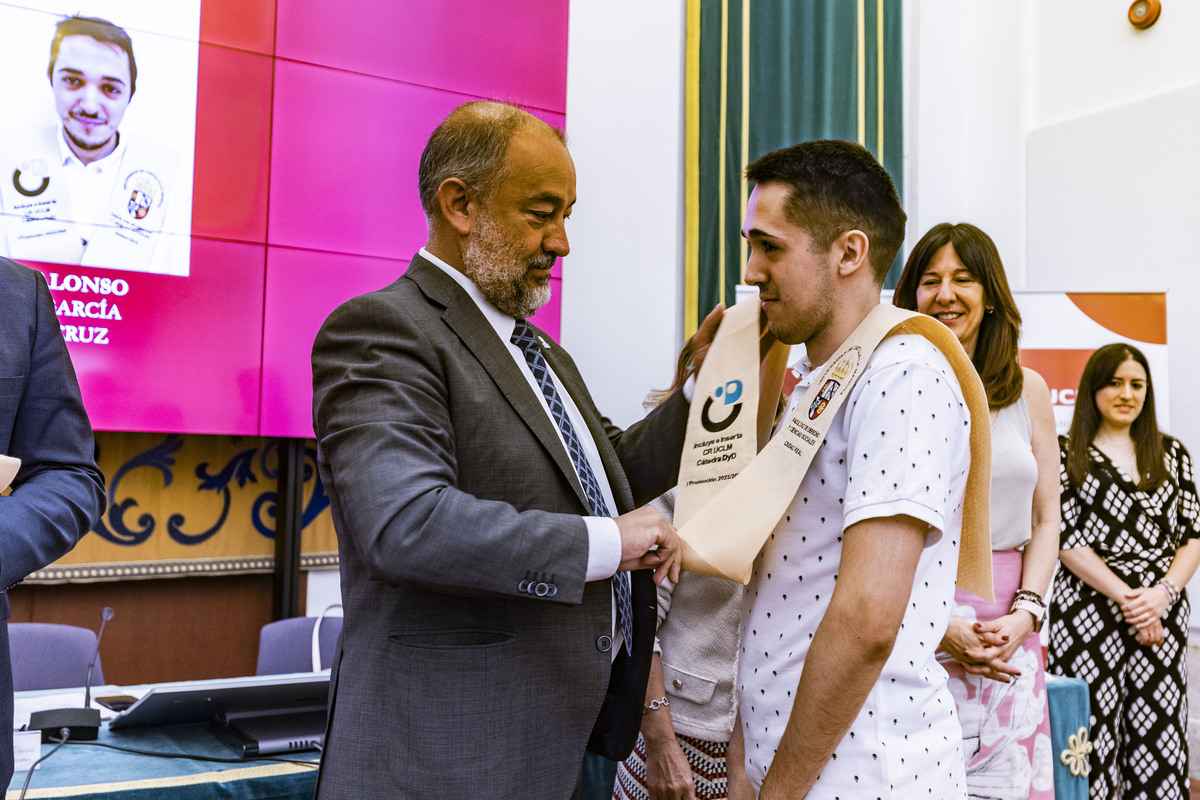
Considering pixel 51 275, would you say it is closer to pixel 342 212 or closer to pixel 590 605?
pixel 342 212

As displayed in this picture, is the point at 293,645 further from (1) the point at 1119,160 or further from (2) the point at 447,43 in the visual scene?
(1) the point at 1119,160

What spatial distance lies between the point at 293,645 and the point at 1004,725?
6.92 feet

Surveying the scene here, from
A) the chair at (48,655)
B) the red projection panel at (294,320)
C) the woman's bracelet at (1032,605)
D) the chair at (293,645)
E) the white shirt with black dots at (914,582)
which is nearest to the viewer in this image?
the white shirt with black dots at (914,582)

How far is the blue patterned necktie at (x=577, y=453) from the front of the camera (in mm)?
1380

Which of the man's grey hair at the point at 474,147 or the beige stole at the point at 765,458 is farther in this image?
the man's grey hair at the point at 474,147

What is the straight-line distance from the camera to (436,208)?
1439 millimetres

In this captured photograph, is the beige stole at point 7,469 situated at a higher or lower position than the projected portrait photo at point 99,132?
lower

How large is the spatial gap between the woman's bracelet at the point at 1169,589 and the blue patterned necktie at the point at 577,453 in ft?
9.64

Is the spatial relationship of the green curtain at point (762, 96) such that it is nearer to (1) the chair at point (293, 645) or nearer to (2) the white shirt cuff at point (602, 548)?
(1) the chair at point (293, 645)

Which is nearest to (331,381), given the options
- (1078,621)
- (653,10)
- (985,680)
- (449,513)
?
(449,513)

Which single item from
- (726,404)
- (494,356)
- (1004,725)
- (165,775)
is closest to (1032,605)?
(1004,725)

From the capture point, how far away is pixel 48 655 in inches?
104

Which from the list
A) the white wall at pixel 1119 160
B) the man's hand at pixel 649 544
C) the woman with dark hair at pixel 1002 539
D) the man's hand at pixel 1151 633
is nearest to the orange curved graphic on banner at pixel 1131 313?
the white wall at pixel 1119 160

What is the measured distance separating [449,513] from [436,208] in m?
0.54
